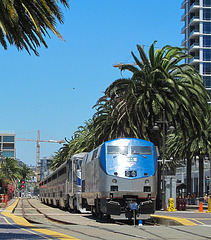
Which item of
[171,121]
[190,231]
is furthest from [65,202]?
[190,231]

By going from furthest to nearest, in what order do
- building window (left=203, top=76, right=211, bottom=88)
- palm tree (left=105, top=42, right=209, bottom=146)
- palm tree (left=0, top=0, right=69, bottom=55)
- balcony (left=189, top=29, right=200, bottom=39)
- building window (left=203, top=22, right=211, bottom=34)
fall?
building window (left=203, top=22, right=211, bottom=34)
balcony (left=189, top=29, right=200, bottom=39)
building window (left=203, top=76, right=211, bottom=88)
palm tree (left=105, top=42, right=209, bottom=146)
palm tree (left=0, top=0, right=69, bottom=55)

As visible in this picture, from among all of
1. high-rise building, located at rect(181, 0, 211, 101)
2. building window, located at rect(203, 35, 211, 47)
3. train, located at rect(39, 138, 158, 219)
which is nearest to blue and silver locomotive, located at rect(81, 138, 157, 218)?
train, located at rect(39, 138, 158, 219)

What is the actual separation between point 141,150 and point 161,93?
569 inches

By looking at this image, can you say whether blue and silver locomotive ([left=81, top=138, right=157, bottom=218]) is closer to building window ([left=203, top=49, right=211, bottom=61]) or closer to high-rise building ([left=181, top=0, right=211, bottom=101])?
high-rise building ([left=181, top=0, right=211, bottom=101])

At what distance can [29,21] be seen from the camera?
16.5m

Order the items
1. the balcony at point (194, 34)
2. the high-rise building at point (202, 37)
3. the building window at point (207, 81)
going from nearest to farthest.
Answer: the building window at point (207, 81)
the high-rise building at point (202, 37)
the balcony at point (194, 34)

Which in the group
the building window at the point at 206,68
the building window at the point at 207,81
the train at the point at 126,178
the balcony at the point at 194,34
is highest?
the balcony at the point at 194,34

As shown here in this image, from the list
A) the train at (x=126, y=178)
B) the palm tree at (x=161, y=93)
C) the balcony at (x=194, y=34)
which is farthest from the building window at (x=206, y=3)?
the train at (x=126, y=178)

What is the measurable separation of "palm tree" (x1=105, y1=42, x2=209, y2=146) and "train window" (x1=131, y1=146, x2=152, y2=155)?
41.5ft

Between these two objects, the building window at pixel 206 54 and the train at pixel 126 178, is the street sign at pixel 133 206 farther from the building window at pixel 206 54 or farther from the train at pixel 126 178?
the building window at pixel 206 54

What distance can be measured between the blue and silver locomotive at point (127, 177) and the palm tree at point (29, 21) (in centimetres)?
1001

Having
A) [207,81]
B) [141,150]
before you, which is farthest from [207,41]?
[141,150]

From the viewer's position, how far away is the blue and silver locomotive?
2559 cm

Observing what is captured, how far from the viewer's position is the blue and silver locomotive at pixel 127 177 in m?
25.6
